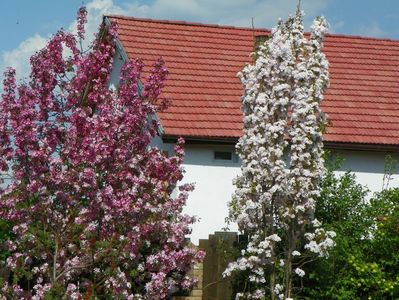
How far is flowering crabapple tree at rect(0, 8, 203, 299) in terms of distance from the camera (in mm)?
10555

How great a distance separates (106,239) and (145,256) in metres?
1.02

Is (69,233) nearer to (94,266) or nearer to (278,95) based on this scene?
(94,266)

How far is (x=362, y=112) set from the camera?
18172mm

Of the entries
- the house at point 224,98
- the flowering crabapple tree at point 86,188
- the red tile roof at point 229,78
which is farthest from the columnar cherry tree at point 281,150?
the red tile roof at point 229,78

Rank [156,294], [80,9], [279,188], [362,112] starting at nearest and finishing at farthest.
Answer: [279,188] < [156,294] < [80,9] < [362,112]

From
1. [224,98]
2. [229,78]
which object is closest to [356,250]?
[224,98]

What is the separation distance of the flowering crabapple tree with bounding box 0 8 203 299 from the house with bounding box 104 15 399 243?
441 centimetres

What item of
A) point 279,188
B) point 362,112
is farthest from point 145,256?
point 362,112

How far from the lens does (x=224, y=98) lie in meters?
17.6

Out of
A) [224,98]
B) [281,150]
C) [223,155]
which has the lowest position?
[281,150]

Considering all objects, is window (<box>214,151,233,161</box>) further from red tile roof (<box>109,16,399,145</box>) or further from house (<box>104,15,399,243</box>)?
red tile roof (<box>109,16,399,145</box>)

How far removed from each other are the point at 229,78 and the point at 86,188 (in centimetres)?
844

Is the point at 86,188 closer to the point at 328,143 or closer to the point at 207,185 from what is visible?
the point at 207,185

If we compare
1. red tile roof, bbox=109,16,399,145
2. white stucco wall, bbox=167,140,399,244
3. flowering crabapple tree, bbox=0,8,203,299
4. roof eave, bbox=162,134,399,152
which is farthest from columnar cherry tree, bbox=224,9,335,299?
red tile roof, bbox=109,16,399,145
